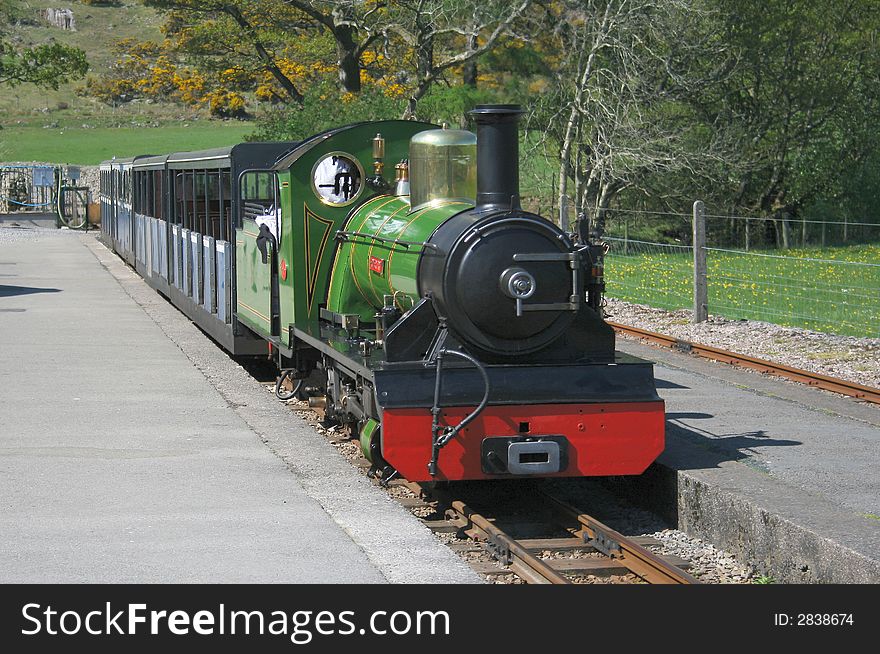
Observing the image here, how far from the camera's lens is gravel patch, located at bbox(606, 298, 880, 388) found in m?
13.3

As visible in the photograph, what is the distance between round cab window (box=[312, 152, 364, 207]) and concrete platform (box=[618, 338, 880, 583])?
3.02m

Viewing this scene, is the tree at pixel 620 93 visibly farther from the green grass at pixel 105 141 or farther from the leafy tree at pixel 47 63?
the green grass at pixel 105 141

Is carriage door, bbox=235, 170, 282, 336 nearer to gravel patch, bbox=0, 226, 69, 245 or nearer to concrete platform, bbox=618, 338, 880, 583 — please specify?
concrete platform, bbox=618, 338, 880, 583

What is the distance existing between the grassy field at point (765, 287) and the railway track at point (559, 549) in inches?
286

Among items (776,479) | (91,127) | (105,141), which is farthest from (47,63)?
(776,479)

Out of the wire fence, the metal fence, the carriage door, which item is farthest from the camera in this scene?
the metal fence

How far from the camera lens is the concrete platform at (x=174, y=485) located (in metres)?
6.05

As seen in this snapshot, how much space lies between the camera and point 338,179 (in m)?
9.98

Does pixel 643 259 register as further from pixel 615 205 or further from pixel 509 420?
pixel 509 420

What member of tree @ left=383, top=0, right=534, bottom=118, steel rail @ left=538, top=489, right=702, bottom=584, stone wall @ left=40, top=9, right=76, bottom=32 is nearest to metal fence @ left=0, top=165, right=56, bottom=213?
tree @ left=383, top=0, right=534, bottom=118

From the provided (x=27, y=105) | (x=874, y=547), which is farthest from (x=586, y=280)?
(x=27, y=105)

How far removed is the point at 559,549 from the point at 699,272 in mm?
10099

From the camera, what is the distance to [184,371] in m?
Answer: 12.8

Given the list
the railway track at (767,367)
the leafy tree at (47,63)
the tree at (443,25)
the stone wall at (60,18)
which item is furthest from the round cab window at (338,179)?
the stone wall at (60,18)
